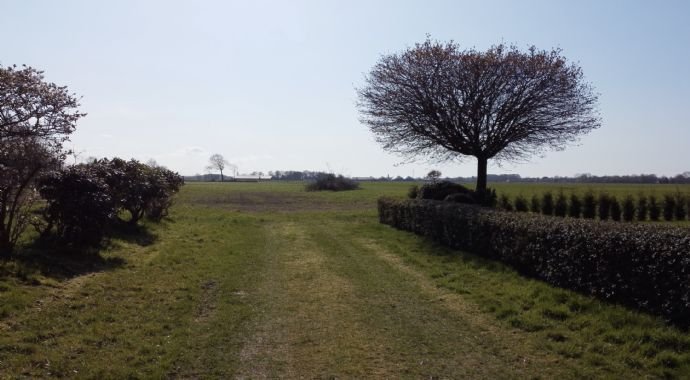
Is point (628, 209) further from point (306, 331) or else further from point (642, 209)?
point (306, 331)

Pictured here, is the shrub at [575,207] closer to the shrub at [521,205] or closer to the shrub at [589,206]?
the shrub at [589,206]

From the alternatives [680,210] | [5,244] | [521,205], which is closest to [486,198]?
[521,205]

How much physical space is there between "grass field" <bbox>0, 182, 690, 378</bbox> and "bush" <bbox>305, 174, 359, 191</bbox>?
62960mm

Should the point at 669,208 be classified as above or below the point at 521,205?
below

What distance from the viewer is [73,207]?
1081 centimetres

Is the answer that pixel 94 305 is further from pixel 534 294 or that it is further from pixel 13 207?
pixel 534 294

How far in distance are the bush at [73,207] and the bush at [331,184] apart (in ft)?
206

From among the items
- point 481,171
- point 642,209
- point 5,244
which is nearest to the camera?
point 5,244

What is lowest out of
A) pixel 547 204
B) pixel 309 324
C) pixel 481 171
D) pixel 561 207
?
pixel 309 324

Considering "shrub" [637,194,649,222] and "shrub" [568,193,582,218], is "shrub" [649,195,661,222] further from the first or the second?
"shrub" [568,193,582,218]

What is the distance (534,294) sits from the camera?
8281 millimetres

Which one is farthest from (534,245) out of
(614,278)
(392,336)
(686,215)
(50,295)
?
(686,215)

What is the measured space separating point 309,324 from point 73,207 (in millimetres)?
6577

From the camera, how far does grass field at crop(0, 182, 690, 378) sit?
208 inches
